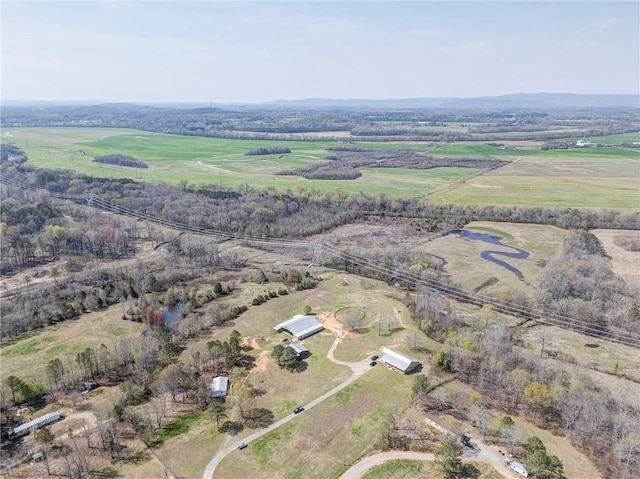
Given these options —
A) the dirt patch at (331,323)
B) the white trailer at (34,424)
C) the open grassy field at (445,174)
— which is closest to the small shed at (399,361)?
the dirt patch at (331,323)

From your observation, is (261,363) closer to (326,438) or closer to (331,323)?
(331,323)

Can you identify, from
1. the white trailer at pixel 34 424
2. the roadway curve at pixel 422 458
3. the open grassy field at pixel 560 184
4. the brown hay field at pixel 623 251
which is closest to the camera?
the roadway curve at pixel 422 458

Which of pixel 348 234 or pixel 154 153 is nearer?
pixel 348 234

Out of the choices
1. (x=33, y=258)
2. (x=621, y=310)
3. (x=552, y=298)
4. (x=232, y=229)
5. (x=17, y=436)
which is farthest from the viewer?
(x=232, y=229)

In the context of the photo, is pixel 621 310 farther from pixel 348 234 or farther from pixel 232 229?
pixel 232 229

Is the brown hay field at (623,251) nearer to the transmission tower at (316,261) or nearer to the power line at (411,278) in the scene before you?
the power line at (411,278)

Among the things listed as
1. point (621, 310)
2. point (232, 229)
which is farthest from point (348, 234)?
point (621, 310)

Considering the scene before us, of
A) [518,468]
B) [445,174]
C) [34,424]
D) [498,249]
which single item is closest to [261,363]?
[34,424]
